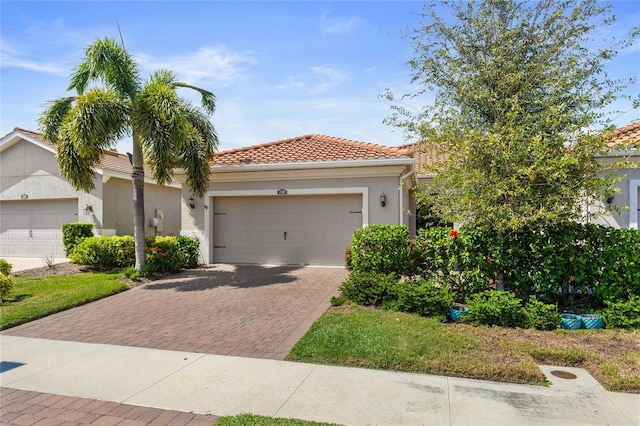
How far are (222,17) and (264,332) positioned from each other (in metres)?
6.74

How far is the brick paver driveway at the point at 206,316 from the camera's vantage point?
19.4 ft

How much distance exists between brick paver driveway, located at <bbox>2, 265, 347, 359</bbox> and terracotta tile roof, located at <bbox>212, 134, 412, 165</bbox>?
3.79m

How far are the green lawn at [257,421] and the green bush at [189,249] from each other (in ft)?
31.6

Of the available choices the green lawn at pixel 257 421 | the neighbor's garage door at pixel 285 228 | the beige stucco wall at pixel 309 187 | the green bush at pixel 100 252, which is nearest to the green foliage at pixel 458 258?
the beige stucco wall at pixel 309 187

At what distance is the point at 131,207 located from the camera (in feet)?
55.9

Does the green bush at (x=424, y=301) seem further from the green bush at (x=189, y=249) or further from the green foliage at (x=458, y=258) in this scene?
the green bush at (x=189, y=249)

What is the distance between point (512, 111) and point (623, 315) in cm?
383

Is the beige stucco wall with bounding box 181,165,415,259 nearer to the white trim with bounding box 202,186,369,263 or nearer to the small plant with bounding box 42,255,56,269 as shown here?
the white trim with bounding box 202,186,369,263

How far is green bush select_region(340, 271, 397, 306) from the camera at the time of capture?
7.43 metres

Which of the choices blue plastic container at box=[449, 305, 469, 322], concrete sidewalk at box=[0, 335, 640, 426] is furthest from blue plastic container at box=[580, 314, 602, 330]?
concrete sidewalk at box=[0, 335, 640, 426]

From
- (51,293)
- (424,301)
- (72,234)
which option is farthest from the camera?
(72,234)

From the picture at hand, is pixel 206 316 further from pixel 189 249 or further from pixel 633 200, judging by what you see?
pixel 633 200

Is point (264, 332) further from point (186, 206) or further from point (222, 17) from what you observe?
point (186, 206)

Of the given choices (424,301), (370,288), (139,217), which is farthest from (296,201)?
(424,301)
